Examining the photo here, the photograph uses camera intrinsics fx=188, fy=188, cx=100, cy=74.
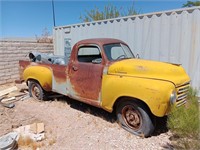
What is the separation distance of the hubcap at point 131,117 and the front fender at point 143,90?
310mm

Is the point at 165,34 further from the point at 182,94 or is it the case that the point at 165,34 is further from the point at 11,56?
the point at 11,56

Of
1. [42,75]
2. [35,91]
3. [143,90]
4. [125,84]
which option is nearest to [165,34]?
[125,84]

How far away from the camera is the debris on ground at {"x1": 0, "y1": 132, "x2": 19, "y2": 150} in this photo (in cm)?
333

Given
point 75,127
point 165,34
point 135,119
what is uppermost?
point 165,34

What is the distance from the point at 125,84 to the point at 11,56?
6.85 metres

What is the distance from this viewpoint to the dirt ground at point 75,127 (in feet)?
11.6

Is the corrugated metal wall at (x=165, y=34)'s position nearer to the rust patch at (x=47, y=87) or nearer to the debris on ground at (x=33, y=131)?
the rust patch at (x=47, y=87)

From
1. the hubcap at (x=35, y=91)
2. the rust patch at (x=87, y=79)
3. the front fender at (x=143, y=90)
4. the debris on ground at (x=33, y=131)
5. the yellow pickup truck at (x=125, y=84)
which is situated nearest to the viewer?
the front fender at (x=143, y=90)

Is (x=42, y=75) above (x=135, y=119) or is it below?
above

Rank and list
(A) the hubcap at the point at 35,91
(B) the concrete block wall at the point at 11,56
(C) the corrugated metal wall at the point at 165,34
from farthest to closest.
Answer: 1. (B) the concrete block wall at the point at 11,56
2. (A) the hubcap at the point at 35,91
3. (C) the corrugated metal wall at the point at 165,34

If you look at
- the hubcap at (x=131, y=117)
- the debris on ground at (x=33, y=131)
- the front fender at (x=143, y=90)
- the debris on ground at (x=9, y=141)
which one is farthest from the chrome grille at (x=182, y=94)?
the debris on ground at (x=9, y=141)

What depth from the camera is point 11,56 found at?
868cm

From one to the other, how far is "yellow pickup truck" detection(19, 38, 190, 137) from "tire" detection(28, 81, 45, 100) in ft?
3.00

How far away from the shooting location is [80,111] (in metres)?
5.16
